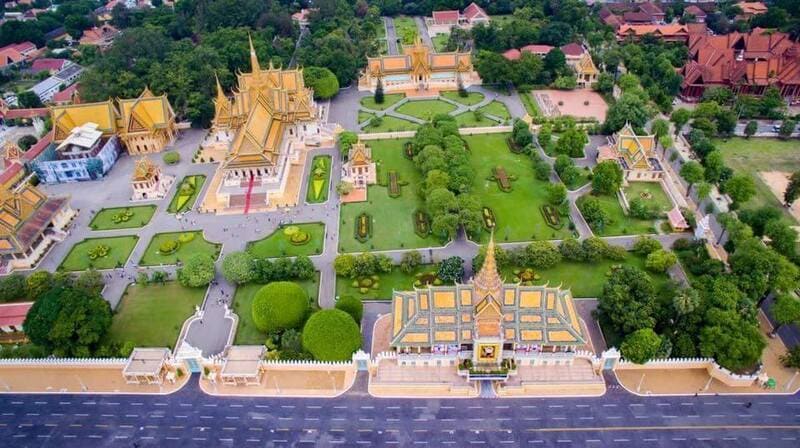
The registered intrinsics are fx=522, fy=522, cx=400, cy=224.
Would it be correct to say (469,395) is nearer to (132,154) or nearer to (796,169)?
(796,169)

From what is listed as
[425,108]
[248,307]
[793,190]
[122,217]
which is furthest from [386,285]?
[793,190]

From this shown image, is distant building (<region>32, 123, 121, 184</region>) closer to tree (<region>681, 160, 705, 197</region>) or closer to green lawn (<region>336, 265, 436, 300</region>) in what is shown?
green lawn (<region>336, 265, 436, 300</region>)

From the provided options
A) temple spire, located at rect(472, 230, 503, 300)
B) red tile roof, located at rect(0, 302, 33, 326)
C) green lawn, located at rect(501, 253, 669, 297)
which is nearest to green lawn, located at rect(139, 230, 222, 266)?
red tile roof, located at rect(0, 302, 33, 326)

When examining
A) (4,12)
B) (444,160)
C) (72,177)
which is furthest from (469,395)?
(4,12)

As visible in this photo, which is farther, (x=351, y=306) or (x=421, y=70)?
(x=421, y=70)

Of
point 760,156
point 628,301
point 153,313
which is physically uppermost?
point 628,301

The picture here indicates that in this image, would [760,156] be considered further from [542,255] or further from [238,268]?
[238,268]

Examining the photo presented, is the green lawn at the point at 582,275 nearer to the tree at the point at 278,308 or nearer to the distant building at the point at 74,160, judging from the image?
the tree at the point at 278,308
